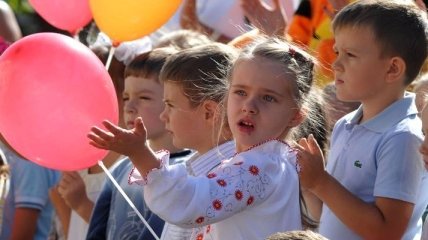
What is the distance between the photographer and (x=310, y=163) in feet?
11.1

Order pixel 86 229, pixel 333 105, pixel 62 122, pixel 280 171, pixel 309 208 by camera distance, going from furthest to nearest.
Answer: pixel 86 229 → pixel 333 105 → pixel 309 208 → pixel 62 122 → pixel 280 171

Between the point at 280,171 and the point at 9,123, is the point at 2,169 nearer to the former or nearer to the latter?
the point at 9,123

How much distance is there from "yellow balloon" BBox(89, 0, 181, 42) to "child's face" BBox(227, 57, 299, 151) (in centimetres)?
118

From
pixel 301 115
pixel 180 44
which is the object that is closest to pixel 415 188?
pixel 301 115

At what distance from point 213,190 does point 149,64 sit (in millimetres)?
1608

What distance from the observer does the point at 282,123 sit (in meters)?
3.51

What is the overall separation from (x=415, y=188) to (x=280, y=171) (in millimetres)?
451

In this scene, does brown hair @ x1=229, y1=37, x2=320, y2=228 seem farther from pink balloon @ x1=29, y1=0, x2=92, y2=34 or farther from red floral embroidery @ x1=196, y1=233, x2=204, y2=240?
pink balloon @ x1=29, y1=0, x2=92, y2=34

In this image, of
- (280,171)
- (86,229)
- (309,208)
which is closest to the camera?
(280,171)

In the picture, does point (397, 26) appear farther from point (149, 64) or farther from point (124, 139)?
point (149, 64)

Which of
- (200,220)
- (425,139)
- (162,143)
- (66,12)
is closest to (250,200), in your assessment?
(200,220)

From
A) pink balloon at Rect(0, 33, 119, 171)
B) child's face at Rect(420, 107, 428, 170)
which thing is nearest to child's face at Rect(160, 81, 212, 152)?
pink balloon at Rect(0, 33, 119, 171)

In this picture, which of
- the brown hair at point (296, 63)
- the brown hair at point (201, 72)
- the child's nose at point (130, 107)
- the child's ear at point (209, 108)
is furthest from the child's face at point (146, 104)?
the brown hair at point (296, 63)

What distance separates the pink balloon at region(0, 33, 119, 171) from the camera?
3.68 m
